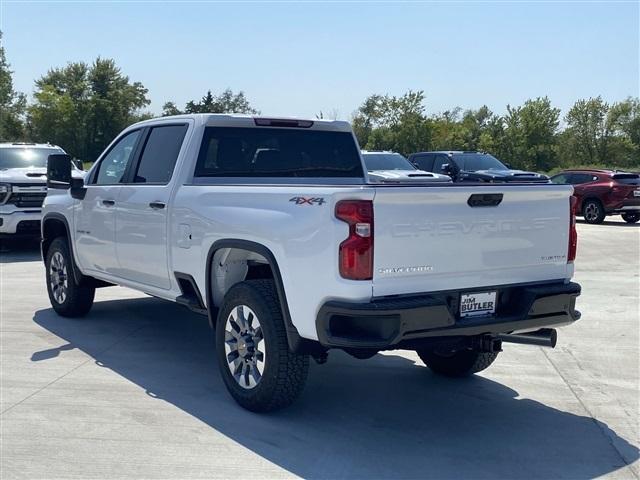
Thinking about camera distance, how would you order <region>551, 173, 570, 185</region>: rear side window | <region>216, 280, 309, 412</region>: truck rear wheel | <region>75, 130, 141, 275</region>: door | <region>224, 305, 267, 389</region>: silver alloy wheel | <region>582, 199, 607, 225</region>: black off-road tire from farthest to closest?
<region>551, 173, 570, 185</region>: rear side window → <region>582, 199, 607, 225</region>: black off-road tire → <region>75, 130, 141, 275</region>: door → <region>224, 305, 267, 389</region>: silver alloy wheel → <region>216, 280, 309, 412</region>: truck rear wheel

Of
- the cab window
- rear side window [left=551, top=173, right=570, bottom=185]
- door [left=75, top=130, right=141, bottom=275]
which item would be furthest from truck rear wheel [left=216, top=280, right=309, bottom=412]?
rear side window [left=551, top=173, right=570, bottom=185]

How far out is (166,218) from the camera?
5.98m

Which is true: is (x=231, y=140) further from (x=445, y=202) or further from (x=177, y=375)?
(x=445, y=202)

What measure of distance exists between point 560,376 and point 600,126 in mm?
54971

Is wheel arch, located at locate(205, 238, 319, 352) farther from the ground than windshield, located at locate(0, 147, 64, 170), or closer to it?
closer to it

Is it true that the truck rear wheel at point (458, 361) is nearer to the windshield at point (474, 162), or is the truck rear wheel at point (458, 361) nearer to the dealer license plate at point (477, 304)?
the dealer license plate at point (477, 304)

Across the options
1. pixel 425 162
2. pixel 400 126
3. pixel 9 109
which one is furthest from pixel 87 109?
pixel 425 162

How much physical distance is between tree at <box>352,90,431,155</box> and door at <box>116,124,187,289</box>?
4465 centimetres

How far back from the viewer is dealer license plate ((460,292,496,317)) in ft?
15.3

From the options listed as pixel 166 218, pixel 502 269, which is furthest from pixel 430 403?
pixel 166 218

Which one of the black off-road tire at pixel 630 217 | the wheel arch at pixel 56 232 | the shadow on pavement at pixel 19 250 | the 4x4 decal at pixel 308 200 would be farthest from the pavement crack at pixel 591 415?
the black off-road tire at pixel 630 217

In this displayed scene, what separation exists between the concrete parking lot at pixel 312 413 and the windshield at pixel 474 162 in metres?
13.2

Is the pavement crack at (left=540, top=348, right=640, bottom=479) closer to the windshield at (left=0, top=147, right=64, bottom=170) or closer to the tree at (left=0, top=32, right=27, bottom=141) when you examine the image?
the windshield at (left=0, top=147, right=64, bottom=170)

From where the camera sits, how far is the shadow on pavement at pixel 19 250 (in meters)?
13.1
